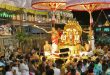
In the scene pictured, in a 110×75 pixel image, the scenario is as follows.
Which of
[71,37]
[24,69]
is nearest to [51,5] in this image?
[24,69]

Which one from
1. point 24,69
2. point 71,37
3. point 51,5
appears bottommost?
point 71,37

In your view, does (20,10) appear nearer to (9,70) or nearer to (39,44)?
(39,44)

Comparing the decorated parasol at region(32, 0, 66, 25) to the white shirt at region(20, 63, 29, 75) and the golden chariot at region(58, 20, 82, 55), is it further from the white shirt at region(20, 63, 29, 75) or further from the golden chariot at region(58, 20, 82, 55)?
the golden chariot at region(58, 20, 82, 55)

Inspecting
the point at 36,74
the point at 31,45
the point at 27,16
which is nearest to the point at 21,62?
the point at 36,74

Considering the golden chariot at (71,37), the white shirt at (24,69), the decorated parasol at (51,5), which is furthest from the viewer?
the golden chariot at (71,37)

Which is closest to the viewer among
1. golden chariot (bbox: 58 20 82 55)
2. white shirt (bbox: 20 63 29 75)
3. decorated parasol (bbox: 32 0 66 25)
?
white shirt (bbox: 20 63 29 75)

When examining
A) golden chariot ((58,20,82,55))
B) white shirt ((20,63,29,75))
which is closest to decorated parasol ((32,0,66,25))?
white shirt ((20,63,29,75))

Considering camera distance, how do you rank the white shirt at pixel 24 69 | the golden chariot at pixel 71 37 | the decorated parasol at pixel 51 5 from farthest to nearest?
the golden chariot at pixel 71 37, the decorated parasol at pixel 51 5, the white shirt at pixel 24 69

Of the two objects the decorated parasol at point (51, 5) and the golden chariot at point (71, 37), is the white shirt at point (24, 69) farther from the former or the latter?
the golden chariot at point (71, 37)

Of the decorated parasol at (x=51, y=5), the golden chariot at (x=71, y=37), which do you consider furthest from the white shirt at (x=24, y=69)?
the golden chariot at (x=71, y=37)

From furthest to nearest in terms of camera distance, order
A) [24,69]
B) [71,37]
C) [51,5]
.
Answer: [71,37], [51,5], [24,69]

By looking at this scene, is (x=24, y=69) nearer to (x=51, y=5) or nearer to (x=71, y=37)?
(x=51, y=5)

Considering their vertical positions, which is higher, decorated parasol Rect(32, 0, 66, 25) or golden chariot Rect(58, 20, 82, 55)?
decorated parasol Rect(32, 0, 66, 25)

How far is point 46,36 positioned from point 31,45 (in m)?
2.27
